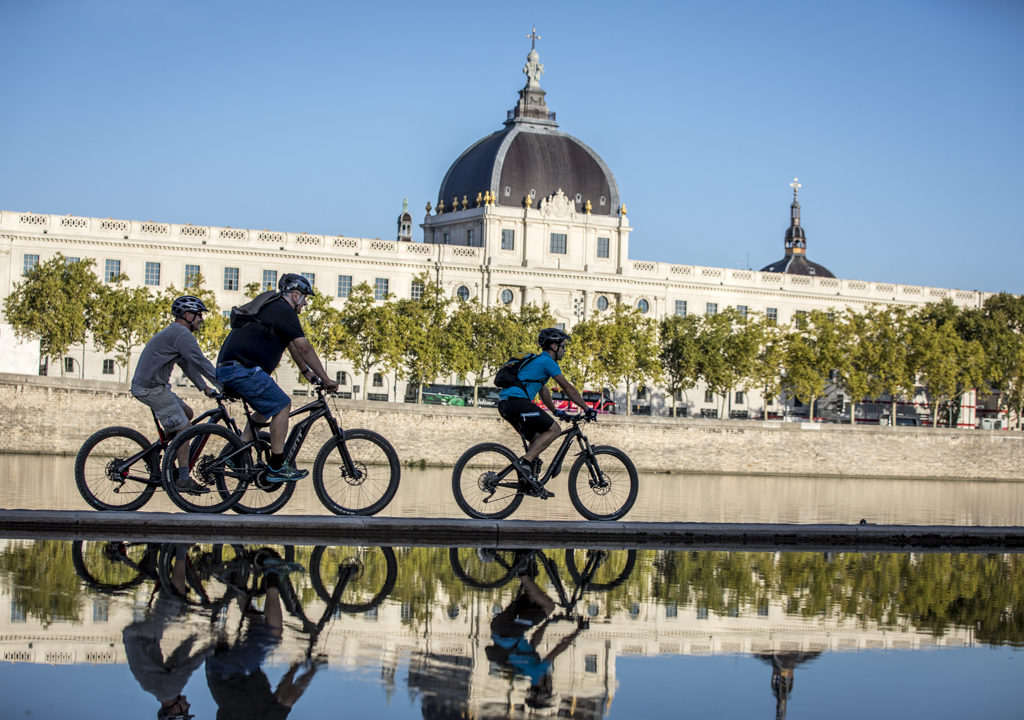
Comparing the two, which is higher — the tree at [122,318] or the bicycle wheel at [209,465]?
the tree at [122,318]

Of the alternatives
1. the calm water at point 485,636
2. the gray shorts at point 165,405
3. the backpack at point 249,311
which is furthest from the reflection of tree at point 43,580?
the backpack at point 249,311

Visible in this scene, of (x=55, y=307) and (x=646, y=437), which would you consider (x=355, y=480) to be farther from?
(x=55, y=307)

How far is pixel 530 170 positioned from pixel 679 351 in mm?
19028

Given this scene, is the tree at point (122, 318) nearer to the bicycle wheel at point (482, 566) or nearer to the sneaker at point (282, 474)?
the sneaker at point (282, 474)

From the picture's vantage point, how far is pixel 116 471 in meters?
12.0

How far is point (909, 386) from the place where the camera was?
8138cm

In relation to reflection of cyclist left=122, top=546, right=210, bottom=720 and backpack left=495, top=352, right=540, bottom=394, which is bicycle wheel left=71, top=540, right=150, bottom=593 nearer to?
reflection of cyclist left=122, top=546, right=210, bottom=720

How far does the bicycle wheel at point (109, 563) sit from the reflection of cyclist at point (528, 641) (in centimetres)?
233

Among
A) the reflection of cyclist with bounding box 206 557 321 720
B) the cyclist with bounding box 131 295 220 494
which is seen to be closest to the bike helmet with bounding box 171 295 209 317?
the cyclist with bounding box 131 295 220 494

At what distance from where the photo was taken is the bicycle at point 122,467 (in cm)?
1188

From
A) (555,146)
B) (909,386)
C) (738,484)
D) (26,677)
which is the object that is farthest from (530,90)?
(26,677)

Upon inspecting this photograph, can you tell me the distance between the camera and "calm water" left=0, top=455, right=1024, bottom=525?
27.0 metres

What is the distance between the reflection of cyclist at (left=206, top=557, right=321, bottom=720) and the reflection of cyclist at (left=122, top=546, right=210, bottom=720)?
119 mm

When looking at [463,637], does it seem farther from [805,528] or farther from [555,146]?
[555,146]
